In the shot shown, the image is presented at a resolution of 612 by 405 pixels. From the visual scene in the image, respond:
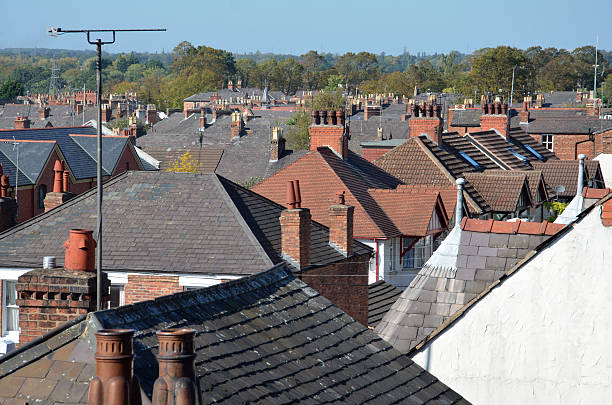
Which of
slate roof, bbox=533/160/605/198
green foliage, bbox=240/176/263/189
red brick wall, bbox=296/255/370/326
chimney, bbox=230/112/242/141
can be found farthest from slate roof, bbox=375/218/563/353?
chimney, bbox=230/112/242/141

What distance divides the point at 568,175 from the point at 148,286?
29590 mm

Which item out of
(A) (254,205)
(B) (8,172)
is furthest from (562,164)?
(A) (254,205)

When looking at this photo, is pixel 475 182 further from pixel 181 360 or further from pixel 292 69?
pixel 292 69

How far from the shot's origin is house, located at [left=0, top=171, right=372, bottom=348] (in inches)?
792

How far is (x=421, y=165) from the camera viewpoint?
133 feet

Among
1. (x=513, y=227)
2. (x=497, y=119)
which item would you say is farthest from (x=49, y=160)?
(x=513, y=227)

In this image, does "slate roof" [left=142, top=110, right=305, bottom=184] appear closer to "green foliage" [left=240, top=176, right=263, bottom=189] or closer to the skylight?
"green foliage" [left=240, top=176, right=263, bottom=189]

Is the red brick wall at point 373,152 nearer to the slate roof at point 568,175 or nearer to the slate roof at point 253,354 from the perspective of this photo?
the slate roof at point 568,175

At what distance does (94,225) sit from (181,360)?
50.2 feet

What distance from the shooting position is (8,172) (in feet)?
133

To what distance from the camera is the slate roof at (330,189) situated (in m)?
30.8

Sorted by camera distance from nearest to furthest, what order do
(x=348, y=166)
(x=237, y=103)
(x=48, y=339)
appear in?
(x=48, y=339) → (x=348, y=166) → (x=237, y=103)

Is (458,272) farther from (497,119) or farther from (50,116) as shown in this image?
(50,116)

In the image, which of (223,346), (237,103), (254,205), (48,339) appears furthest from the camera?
(237,103)
